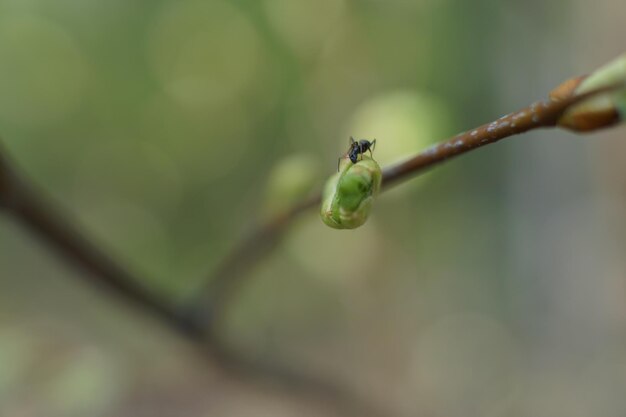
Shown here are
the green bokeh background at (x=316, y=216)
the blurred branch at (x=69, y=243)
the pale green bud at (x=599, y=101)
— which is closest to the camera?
the pale green bud at (x=599, y=101)

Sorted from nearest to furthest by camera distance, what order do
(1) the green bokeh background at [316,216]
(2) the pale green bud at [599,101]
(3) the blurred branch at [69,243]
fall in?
(2) the pale green bud at [599,101] → (3) the blurred branch at [69,243] → (1) the green bokeh background at [316,216]

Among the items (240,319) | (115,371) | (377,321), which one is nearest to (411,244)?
(377,321)

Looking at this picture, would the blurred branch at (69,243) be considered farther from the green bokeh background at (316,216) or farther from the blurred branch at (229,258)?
the green bokeh background at (316,216)

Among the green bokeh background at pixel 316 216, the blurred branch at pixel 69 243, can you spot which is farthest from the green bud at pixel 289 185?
the blurred branch at pixel 69 243

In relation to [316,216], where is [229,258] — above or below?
below

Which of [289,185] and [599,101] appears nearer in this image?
[599,101]

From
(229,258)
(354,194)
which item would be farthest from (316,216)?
(354,194)

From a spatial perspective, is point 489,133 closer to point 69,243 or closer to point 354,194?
point 354,194

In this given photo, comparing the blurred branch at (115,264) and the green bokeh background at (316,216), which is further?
the green bokeh background at (316,216)
